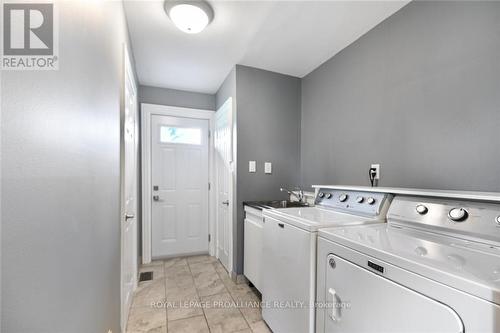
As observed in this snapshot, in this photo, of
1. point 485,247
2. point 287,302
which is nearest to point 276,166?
point 287,302

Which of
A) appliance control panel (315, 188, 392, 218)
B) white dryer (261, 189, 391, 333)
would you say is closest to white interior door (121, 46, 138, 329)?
white dryer (261, 189, 391, 333)

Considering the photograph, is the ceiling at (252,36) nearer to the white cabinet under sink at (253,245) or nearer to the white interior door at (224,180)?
the white interior door at (224,180)

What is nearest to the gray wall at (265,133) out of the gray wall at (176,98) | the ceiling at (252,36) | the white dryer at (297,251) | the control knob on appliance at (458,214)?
the ceiling at (252,36)

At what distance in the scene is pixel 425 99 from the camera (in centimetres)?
145

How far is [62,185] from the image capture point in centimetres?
65

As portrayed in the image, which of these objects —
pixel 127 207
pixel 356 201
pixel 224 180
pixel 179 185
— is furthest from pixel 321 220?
pixel 179 185

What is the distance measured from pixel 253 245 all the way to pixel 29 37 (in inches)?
81.4

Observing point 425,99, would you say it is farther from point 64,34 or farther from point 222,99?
point 222,99

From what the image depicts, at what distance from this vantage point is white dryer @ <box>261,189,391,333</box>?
1.24 m

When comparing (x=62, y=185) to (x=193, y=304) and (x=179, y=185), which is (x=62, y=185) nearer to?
(x=193, y=304)

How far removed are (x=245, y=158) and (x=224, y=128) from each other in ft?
2.06

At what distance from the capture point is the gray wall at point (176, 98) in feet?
9.84

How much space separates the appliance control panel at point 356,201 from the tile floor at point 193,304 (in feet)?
3.63

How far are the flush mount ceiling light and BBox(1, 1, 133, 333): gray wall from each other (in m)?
0.51
